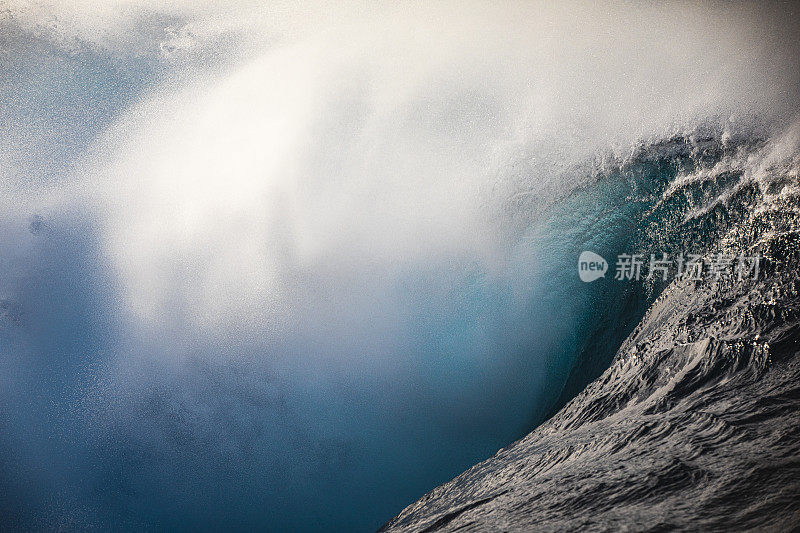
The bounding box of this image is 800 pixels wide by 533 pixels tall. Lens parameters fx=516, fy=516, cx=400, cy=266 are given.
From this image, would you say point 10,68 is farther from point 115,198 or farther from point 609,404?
point 609,404

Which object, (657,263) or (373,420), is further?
(373,420)

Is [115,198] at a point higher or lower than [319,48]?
lower

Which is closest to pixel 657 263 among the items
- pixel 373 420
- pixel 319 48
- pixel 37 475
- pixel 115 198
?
pixel 373 420

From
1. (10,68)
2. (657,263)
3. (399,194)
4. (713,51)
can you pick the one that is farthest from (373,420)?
(10,68)

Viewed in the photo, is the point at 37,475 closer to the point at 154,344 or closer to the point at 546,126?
the point at 154,344

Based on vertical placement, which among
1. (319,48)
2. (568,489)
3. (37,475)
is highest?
(319,48)

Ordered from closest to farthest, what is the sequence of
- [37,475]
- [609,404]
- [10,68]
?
1. [609,404]
2. [37,475]
3. [10,68]

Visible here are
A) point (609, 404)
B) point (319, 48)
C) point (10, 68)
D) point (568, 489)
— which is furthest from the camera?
point (10, 68)
